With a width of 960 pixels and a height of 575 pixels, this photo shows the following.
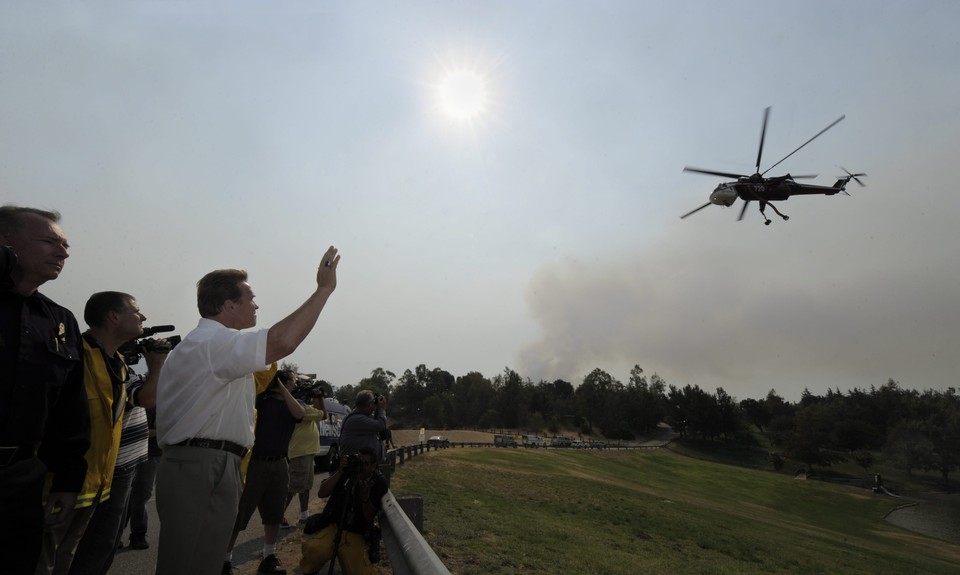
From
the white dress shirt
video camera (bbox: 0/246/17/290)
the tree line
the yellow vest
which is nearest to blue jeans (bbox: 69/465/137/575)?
the yellow vest

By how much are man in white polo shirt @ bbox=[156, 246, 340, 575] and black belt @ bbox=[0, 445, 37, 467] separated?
0.65 metres

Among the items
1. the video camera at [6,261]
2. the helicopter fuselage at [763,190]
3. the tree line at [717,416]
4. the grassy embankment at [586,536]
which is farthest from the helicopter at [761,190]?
the tree line at [717,416]

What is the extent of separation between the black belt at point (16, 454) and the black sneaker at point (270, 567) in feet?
13.5

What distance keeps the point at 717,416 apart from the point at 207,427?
141 meters

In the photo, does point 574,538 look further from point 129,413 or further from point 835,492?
point 835,492

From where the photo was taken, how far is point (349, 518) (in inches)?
222

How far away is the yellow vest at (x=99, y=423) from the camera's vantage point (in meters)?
3.51

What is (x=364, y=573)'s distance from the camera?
5582mm

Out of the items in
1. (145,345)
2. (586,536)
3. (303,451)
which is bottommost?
(586,536)

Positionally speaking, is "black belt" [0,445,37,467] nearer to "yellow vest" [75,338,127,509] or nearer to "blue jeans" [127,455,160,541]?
"yellow vest" [75,338,127,509]

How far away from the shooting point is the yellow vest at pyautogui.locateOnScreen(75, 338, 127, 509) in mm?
3512

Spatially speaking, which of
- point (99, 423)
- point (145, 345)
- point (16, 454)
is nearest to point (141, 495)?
point (145, 345)

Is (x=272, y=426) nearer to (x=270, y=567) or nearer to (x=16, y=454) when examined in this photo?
(x=270, y=567)

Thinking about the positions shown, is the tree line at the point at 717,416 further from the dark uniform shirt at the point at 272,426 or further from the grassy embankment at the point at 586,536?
the dark uniform shirt at the point at 272,426
